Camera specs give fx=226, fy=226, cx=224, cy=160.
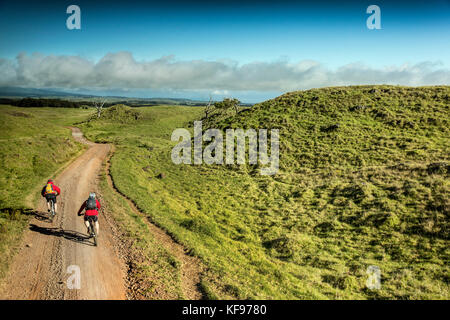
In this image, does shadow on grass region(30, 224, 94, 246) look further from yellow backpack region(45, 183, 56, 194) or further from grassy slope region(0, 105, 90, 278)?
yellow backpack region(45, 183, 56, 194)

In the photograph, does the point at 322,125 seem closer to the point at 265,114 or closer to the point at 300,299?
the point at 265,114

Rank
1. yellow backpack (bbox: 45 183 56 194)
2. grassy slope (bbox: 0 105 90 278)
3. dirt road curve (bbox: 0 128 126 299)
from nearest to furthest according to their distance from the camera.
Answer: dirt road curve (bbox: 0 128 126 299)
grassy slope (bbox: 0 105 90 278)
yellow backpack (bbox: 45 183 56 194)

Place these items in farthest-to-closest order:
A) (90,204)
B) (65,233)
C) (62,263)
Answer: (65,233) → (90,204) → (62,263)

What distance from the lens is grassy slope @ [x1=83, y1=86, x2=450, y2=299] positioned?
11.8 metres

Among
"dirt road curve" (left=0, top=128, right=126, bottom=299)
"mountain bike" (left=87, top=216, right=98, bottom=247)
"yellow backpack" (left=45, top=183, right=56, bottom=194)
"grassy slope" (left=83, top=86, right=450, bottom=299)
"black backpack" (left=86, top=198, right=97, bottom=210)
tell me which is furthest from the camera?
"yellow backpack" (left=45, top=183, right=56, bottom=194)

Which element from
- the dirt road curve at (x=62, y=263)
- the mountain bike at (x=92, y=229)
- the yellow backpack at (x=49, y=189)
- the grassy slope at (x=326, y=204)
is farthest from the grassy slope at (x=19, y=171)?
the grassy slope at (x=326, y=204)

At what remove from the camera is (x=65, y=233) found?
13570mm

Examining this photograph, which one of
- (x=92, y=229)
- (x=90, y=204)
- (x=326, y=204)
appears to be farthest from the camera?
(x=326, y=204)

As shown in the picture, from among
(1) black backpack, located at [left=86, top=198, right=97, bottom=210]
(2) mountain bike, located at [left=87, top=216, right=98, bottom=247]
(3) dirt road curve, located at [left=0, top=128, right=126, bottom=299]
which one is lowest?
(3) dirt road curve, located at [left=0, top=128, right=126, bottom=299]

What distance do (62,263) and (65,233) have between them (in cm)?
340

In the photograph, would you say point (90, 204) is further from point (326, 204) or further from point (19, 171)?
point (19, 171)

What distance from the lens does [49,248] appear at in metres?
12.0

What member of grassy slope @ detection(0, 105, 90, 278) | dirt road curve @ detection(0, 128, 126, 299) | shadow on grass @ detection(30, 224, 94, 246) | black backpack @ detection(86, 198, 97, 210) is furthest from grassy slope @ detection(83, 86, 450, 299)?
grassy slope @ detection(0, 105, 90, 278)

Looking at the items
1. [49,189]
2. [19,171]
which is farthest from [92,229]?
[19,171]
